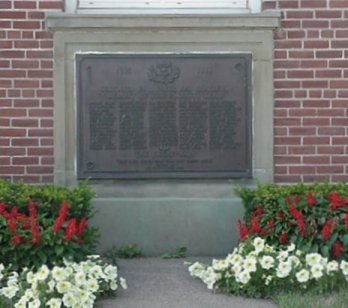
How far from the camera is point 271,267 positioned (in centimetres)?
595

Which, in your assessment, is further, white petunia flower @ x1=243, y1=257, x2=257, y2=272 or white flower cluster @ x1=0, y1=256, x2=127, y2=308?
white petunia flower @ x1=243, y1=257, x2=257, y2=272

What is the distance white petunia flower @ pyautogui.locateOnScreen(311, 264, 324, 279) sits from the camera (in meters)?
5.83

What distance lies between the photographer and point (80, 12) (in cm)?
761

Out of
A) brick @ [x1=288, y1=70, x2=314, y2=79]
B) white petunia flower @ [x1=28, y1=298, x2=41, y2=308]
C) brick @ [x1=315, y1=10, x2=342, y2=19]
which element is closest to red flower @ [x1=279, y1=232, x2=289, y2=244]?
brick @ [x1=288, y1=70, x2=314, y2=79]

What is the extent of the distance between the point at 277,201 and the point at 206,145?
1.25 m

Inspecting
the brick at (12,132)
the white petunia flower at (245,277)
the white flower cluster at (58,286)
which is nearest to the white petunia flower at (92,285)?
the white flower cluster at (58,286)

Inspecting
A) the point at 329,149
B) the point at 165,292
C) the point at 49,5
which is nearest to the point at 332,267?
the point at 165,292

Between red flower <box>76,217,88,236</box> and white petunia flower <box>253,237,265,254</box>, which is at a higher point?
red flower <box>76,217,88,236</box>

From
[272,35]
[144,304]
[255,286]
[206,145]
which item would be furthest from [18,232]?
[272,35]

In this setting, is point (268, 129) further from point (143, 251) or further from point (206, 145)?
point (143, 251)

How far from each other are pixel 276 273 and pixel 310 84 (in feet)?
7.33

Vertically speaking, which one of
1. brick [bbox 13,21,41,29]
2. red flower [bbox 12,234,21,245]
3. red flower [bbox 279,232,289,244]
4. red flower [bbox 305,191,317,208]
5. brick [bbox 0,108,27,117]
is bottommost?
red flower [bbox 279,232,289,244]

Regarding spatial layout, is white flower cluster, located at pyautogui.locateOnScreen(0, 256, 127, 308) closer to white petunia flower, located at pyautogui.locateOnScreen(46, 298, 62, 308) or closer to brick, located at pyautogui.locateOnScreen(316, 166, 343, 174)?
white petunia flower, located at pyautogui.locateOnScreen(46, 298, 62, 308)

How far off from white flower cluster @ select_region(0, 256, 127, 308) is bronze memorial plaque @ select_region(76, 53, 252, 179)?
5.65 feet
